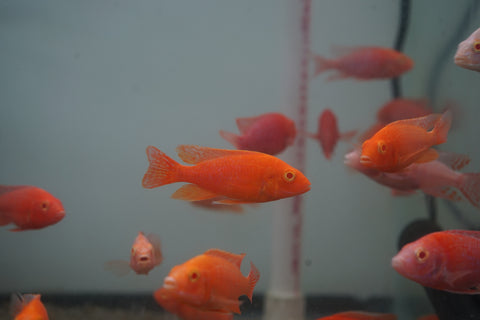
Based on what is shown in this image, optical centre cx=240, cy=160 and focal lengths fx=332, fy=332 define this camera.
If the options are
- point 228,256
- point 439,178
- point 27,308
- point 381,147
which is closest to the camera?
point 381,147

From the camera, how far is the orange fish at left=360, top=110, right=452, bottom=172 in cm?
100

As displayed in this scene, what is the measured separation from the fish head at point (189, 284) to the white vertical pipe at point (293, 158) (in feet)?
4.71

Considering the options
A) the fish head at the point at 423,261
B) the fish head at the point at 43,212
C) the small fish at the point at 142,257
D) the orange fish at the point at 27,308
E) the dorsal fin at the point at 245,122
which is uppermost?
the dorsal fin at the point at 245,122

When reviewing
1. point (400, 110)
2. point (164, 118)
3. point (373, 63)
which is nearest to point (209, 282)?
point (400, 110)

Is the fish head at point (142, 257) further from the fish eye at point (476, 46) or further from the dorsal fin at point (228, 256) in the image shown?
the fish eye at point (476, 46)

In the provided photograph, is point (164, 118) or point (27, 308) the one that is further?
point (164, 118)

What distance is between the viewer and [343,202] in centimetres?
314

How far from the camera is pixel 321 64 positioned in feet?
8.22

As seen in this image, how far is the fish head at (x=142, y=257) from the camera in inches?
57.8

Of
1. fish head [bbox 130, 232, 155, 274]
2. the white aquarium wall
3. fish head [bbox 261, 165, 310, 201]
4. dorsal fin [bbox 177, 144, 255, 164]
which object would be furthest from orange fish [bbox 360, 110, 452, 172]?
the white aquarium wall

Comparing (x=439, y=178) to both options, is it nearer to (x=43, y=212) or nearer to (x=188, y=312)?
(x=188, y=312)

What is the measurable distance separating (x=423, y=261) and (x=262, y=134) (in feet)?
2.72

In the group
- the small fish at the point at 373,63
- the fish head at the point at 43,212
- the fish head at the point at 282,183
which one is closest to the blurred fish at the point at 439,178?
the fish head at the point at 282,183

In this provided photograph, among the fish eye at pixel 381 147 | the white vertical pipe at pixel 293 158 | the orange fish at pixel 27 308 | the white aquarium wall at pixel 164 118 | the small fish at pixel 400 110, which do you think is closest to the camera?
the fish eye at pixel 381 147
